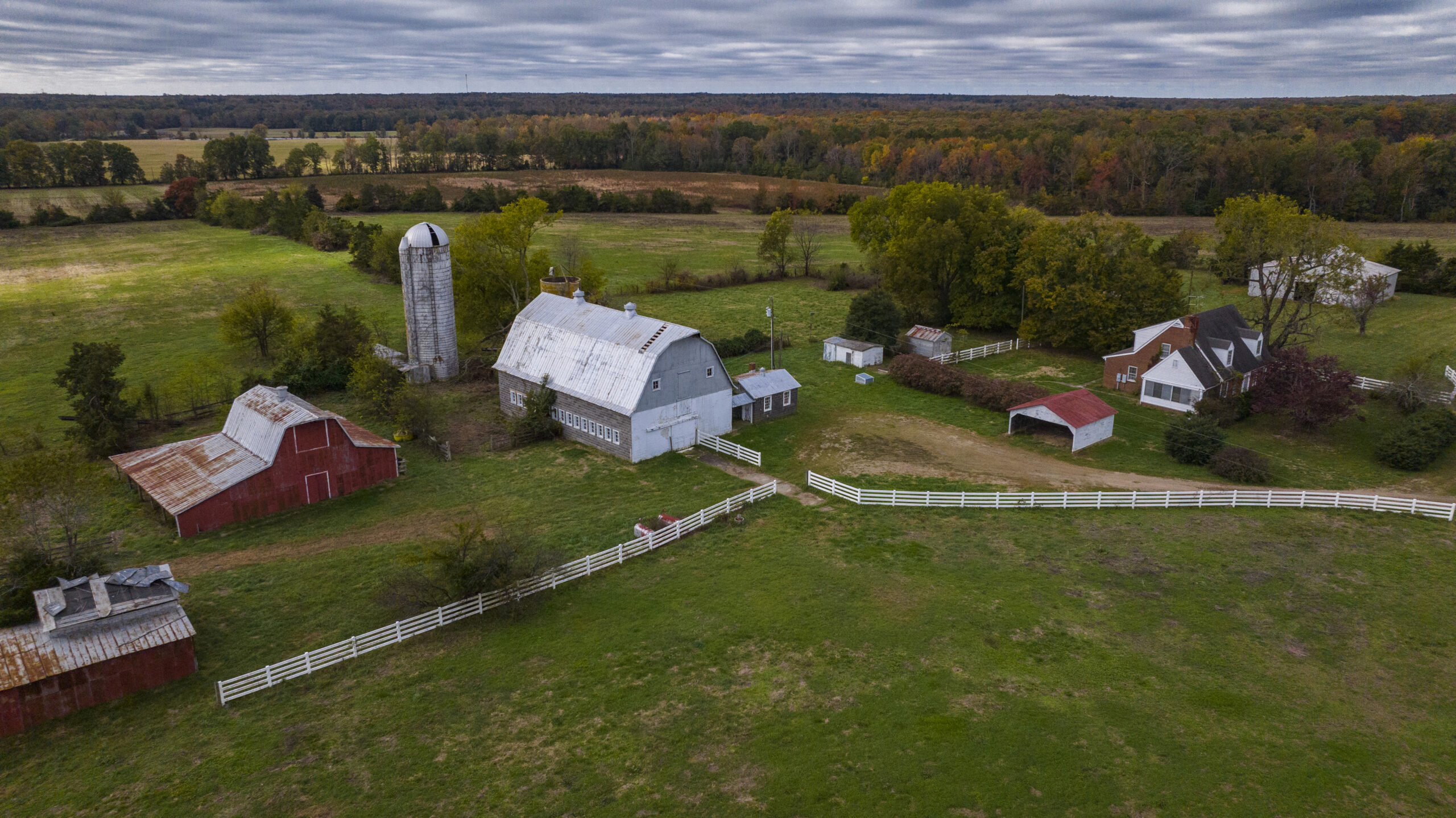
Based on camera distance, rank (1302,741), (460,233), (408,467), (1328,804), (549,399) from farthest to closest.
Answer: (460,233), (549,399), (408,467), (1302,741), (1328,804)

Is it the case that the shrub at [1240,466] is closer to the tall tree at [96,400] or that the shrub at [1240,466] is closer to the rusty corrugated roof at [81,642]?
the rusty corrugated roof at [81,642]

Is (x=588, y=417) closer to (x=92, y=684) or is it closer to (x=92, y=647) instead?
(x=92, y=647)

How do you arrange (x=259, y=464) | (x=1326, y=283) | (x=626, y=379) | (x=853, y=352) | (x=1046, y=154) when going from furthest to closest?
(x=1046, y=154) → (x=853, y=352) → (x=1326, y=283) → (x=626, y=379) → (x=259, y=464)

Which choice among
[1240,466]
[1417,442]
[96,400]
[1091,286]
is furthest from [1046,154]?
[96,400]

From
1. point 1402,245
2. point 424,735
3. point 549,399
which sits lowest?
point 424,735

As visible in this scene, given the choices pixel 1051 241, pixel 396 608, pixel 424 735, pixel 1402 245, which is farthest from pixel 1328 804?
pixel 1402 245

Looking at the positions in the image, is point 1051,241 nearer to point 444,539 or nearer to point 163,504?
point 444,539
